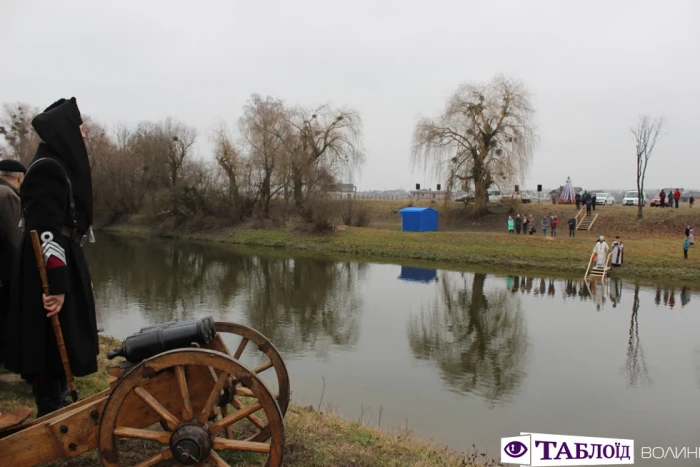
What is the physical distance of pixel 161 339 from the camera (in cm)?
306

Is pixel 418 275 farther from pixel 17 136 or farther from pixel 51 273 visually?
→ pixel 17 136

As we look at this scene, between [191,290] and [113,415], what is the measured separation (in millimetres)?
13561

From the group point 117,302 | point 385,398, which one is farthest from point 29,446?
point 117,302

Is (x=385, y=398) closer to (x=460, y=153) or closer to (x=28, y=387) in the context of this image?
(x=28, y=387)

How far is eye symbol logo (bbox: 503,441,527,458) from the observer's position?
18.5 ft

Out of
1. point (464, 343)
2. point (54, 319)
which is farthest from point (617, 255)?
point (54, 319)

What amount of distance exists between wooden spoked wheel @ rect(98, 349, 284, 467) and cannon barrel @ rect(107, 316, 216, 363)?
0.15 m

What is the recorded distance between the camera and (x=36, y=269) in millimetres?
3350

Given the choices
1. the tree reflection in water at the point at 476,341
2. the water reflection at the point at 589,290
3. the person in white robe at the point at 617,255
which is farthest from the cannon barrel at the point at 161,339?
the person in white robe at the point at 617,255

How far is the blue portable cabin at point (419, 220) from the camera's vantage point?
3400cm

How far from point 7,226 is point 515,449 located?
5795 millimetres

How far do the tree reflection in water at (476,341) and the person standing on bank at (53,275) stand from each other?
5.94m

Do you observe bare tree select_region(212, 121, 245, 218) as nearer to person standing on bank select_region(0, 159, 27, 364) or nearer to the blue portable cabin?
the blue portable cabin

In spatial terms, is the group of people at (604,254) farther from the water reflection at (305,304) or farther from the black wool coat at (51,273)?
the black wool coat at (51,273)
